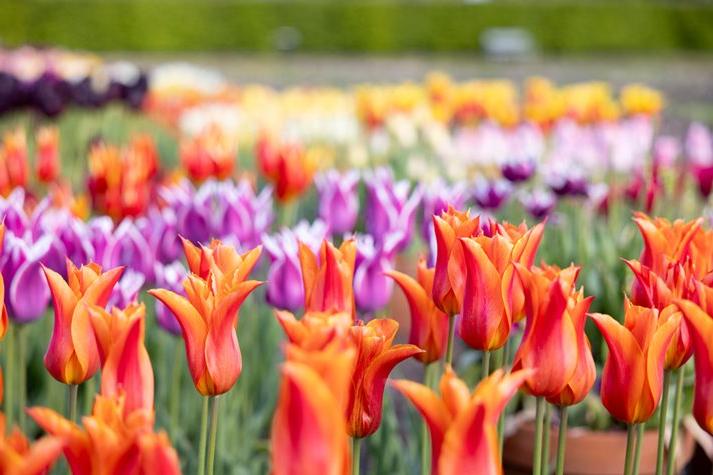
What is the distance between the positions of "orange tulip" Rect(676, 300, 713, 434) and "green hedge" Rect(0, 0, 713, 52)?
23.3 m

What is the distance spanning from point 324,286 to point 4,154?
177 cm

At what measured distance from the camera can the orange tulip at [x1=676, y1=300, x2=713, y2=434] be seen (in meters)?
1.13

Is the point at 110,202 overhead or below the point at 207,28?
below

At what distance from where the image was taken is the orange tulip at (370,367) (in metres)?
1.07

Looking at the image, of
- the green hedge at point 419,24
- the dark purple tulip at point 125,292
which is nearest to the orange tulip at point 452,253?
the dark purple tulip at point 125,292

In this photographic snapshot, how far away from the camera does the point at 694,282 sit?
1200 millimetres

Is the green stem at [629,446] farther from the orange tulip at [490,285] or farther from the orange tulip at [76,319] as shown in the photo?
the orange tulip at [76,319]

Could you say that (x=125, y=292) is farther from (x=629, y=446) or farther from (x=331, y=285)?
(x=629, y=446)

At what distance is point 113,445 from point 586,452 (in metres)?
1.62

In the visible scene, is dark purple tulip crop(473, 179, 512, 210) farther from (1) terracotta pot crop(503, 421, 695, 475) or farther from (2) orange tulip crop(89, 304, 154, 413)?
(2) orange tulip crop(89, 304, 154, 413)

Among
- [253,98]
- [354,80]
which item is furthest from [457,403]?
[354,80]

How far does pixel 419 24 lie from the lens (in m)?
24.7

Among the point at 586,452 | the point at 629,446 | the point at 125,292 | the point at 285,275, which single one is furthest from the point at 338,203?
the point at 629,446

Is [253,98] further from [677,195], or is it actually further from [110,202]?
[110,202]
